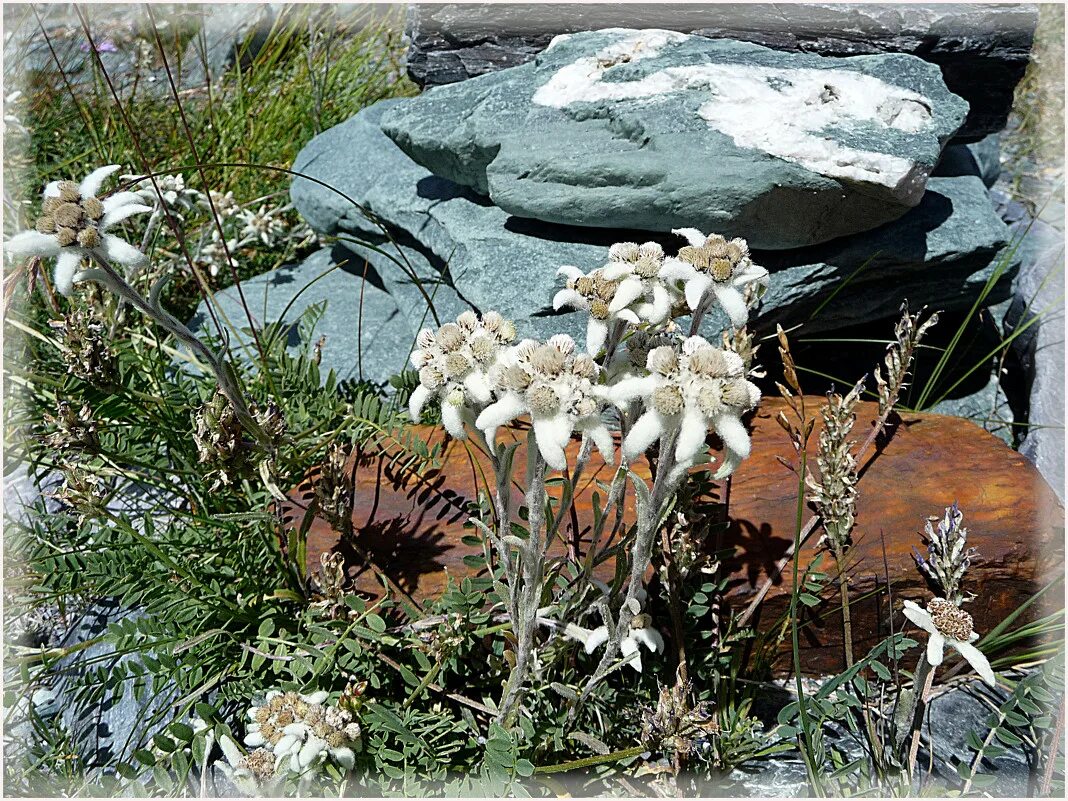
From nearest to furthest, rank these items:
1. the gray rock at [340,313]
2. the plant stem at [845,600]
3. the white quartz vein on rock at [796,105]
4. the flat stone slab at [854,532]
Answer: the plant stem at [845,600] → the flat stone slab at [854,532] → the white quartz vein on rock at [796,105] → the gray rock at [340,313]

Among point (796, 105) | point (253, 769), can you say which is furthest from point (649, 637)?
point (796, 105)

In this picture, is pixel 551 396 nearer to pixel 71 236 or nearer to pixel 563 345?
pixel 563 345

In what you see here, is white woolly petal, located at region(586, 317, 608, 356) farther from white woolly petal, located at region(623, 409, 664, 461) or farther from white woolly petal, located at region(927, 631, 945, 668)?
white woolly petal, located at region(927, 631, 945, 668)

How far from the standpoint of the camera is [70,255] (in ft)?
5.51

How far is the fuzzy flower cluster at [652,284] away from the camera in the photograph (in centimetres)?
162

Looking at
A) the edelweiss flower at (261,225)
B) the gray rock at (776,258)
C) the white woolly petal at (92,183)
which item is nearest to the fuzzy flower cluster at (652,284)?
the white woolly petal at (92,183)

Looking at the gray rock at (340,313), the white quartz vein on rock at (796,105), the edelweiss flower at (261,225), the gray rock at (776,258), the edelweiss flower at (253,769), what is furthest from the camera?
the edelweiss flower at (261,225)

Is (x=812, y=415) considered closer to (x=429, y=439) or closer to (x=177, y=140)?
(x=429, y=439)

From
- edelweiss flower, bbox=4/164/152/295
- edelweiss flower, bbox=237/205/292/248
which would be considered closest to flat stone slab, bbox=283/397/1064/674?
edelweiss flower, bbox=4/164/152/295

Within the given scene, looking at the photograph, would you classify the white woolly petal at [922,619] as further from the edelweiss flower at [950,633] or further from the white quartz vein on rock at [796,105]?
the white quartz vein on rock at [796,105]

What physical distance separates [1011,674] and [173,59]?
6253 mm

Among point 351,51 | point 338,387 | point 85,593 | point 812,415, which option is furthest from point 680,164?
point 351,51

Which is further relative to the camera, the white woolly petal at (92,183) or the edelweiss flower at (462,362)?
the white woolly petal at (92,183)

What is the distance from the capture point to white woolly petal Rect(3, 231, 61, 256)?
64.4 inches
